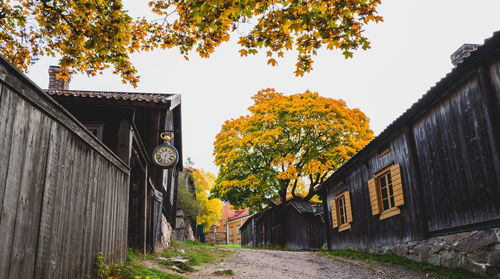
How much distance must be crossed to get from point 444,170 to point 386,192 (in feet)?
11.9

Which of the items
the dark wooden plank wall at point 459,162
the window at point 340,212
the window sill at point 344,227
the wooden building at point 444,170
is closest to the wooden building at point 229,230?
the window at point 340,212

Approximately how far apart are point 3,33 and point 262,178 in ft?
55.6

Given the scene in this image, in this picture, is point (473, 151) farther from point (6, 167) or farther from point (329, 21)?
point (6, 167)

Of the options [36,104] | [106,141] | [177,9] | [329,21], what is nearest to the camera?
[36,104]

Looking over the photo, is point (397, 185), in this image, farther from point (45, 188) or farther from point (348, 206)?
point (45, 188)

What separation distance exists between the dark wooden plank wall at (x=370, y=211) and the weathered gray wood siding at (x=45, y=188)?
7.83 metres

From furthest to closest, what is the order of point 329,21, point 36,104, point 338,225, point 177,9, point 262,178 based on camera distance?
point 262,178
point 338,225
point 177,9
point 329,21
point 36,104

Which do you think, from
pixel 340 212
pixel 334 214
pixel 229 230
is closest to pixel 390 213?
pixel 340 212

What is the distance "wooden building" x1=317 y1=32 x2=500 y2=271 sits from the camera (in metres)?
6.48

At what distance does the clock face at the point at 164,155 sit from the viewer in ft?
31.4

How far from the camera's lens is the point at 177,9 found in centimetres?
627

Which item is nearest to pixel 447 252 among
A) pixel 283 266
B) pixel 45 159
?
pixel 283 266

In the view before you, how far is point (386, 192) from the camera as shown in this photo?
11.4 meters

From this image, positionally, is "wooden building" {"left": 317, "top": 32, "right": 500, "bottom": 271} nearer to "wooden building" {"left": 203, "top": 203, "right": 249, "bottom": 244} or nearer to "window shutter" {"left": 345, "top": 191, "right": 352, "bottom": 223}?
"window shutter" {"left": 345, "top": 191, "right": 352, "bottom": 223}
